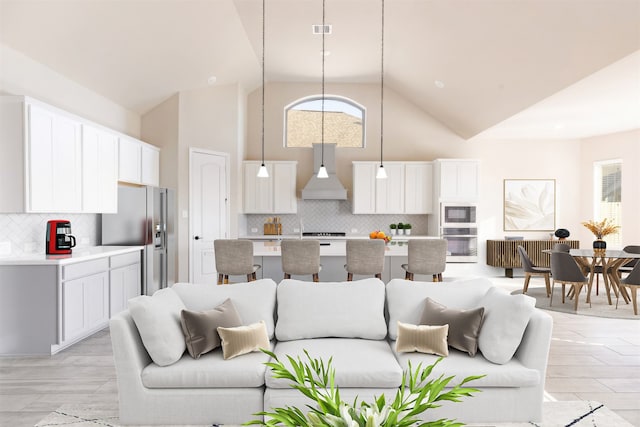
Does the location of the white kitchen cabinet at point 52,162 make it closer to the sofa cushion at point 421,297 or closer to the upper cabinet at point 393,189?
the sofa cushion at point 421,297

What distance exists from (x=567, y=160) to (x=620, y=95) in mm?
3698

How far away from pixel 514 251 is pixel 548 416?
6146 millimetres

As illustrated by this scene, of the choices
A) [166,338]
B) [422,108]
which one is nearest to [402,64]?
[422,108]

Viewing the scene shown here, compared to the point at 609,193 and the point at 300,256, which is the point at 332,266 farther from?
the point at 609,193

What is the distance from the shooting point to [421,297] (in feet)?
11.0

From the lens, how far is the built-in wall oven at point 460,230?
8477 mm

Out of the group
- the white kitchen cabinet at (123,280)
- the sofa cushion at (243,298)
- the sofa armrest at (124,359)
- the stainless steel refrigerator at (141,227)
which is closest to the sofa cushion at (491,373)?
the sofa cushion at (243,298)

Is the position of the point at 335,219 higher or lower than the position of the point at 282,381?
higher

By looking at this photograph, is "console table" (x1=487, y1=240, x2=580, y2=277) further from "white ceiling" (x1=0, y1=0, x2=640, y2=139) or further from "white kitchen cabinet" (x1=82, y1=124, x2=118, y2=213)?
"white kitchen cabinet" (x1=82, y1=124, x2=118, y2=213)

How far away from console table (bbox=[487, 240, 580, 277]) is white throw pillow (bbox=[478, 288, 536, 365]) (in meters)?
6.19

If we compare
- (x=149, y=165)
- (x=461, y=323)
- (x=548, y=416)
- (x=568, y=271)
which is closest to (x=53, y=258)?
(x=149, y=165)

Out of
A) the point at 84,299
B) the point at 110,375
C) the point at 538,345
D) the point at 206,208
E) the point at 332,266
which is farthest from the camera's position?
the point at 206,208

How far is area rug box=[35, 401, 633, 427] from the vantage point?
2.84m

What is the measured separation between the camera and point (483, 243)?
9.07m
